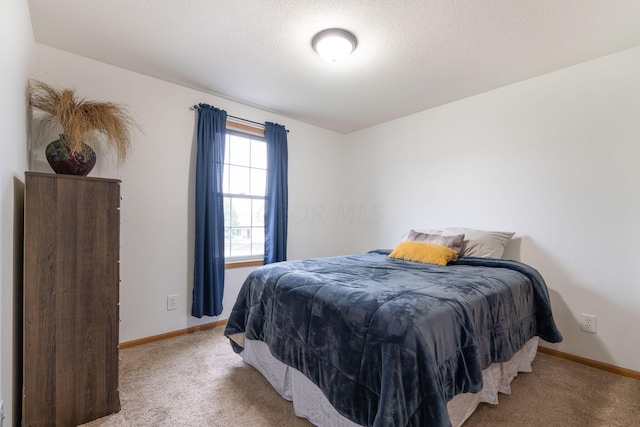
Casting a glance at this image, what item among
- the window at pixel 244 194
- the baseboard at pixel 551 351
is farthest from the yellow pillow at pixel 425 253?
the window at pixel 244 194

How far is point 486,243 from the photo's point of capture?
249 cm

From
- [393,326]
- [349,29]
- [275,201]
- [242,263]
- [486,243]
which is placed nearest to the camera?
[393,326]

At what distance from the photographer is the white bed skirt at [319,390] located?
1.43 m

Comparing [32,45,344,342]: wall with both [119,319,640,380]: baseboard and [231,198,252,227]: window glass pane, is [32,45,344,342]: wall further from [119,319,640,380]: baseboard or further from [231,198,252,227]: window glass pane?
[231,198,252,227]: window glass pane

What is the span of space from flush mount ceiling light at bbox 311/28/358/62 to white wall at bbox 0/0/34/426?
1562 millimetres

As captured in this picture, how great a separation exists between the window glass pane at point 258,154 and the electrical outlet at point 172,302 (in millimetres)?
1597

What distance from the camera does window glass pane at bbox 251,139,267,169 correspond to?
3.33 m

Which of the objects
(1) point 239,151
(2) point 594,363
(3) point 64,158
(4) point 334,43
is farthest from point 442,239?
(3) point 64,158

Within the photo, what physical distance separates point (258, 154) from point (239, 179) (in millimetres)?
391

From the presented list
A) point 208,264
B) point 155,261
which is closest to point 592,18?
point 208,264

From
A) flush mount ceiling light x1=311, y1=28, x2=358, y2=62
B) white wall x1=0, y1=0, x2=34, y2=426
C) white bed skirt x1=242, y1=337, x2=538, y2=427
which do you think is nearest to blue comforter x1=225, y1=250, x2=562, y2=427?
white bed skirt x1=242, y1=337, x2=538, y2=427

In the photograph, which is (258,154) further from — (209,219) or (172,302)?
(172,302)

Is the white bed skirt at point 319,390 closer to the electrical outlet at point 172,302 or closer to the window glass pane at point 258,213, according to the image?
the electrical outlet at point 172,302

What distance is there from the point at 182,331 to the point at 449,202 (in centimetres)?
300
